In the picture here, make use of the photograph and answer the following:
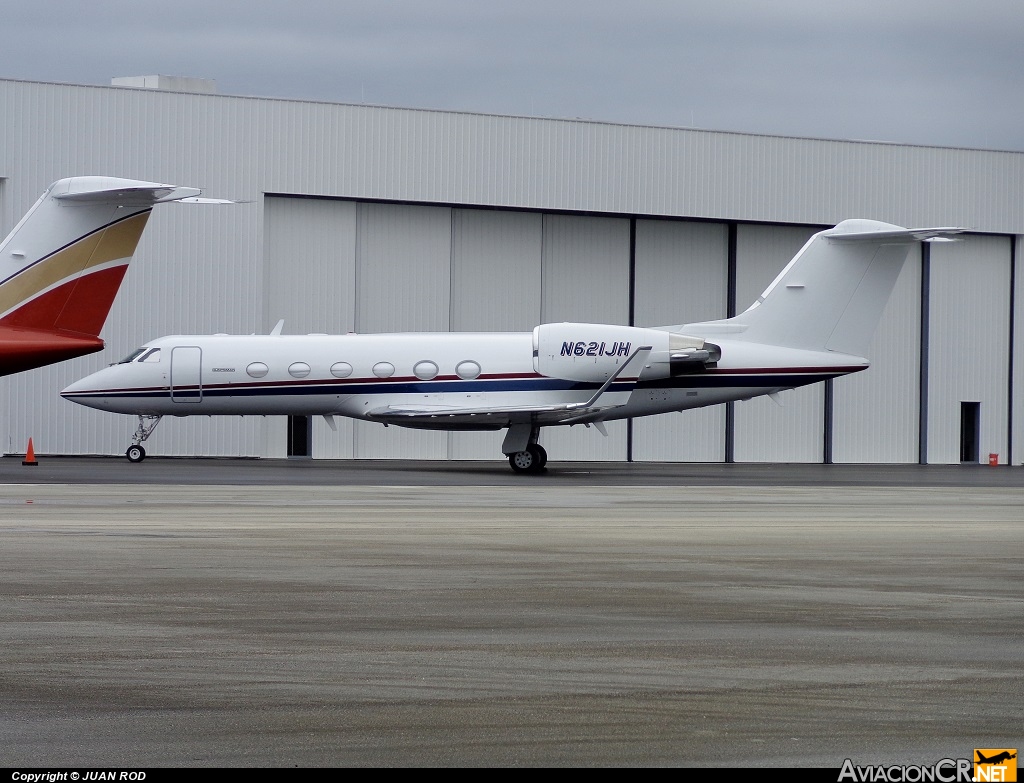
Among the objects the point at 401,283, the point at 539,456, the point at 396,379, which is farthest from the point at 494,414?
the point at 401,283

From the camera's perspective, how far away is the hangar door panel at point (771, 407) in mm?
44281

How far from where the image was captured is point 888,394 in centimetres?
4534

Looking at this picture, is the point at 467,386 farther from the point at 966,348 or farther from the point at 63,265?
the point at 966,348

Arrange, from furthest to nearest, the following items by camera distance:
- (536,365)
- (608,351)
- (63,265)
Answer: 1. (536,365)
2. (608,351)
3. (63,265)

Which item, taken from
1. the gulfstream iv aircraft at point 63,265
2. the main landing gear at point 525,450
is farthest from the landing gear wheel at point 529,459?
the gulfstream iv aircraft at point 63,265

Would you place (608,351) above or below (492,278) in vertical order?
below

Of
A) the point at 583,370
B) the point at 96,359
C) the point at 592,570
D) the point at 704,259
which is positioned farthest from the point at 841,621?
the point at 704,259

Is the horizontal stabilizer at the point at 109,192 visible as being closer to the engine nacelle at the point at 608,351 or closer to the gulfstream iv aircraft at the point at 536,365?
the gulfstream iv aircraft at the point at 536,365

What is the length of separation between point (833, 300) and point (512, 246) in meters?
12.1

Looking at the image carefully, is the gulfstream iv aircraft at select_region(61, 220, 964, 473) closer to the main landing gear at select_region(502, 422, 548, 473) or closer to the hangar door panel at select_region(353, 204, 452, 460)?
the main landing gear at select_region(502, 422, 548, 473)

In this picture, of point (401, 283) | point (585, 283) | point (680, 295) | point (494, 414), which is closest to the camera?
point (494, 414)

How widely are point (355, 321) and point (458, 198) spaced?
4.54m

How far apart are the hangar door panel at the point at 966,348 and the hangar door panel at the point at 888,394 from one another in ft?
→ 1.88

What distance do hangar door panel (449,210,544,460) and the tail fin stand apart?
10.2 meters
